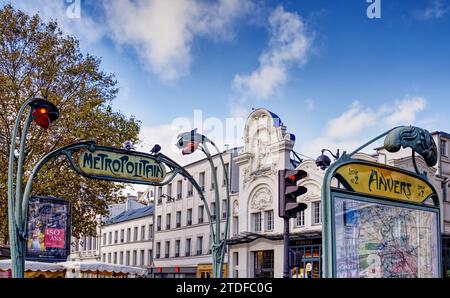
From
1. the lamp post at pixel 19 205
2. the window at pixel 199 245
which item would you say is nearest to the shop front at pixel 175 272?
the window at pixel 199 245

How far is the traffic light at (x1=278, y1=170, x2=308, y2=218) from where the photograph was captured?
930cm

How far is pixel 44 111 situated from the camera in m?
11.9

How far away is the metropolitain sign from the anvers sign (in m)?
5.13

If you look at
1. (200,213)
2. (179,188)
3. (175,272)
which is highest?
(179,188)

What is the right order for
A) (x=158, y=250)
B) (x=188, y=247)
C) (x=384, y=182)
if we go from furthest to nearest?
(x=158, y=250) → (x=188, y=247) → (x=384, y=182)

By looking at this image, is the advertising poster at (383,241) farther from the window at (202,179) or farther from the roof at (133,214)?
the roof at (133,214)

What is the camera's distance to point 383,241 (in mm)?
9938

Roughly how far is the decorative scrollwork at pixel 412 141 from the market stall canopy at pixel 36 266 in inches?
613

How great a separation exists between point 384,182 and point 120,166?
5.49 m

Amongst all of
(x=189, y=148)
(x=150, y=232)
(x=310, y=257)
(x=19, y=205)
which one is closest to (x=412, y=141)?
(x=19, y=205)

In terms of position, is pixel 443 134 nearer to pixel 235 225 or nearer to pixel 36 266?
pixel 235 225

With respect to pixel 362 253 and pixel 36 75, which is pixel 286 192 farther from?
pixel 36 75

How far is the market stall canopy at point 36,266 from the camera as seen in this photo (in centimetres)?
2144
